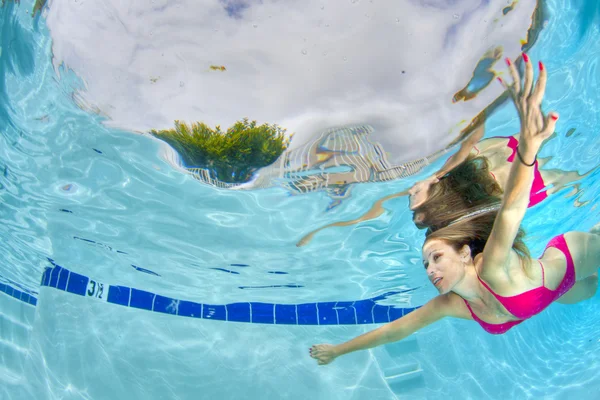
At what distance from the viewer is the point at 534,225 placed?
9.26 meters

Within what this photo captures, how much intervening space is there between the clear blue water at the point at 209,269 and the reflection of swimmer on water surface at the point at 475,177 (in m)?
0.20

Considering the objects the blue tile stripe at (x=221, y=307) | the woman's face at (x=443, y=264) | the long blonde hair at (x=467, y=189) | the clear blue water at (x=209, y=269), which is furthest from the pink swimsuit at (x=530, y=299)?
the blue tile stripe at (x=221, y=307)

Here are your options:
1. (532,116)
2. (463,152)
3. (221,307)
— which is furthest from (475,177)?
(221,307)

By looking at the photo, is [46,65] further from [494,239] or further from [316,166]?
[494,239]

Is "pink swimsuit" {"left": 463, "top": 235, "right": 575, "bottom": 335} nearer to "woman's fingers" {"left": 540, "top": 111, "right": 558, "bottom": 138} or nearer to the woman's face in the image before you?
the woman's face

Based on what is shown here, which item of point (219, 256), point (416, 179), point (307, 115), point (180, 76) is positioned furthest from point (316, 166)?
point (219, 256)

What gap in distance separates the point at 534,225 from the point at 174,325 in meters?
9.30

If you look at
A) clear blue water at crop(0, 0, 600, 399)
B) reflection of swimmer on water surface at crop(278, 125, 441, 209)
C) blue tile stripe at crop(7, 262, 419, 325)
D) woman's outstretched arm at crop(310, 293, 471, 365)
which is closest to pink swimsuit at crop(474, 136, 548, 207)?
clear blue water at crop(0, 0, 600, 399)

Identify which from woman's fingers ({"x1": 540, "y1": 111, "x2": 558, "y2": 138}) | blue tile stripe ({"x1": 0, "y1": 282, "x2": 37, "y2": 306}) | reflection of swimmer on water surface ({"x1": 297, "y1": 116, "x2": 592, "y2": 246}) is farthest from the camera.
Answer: blue tile stripe ({"x1": 0, "y1": 282, "x2": 37, "y2": 306})

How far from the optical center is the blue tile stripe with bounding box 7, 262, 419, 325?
1091 centimetres

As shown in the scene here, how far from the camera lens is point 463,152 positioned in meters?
5.42

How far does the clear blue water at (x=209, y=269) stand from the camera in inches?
231

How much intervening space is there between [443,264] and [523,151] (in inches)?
68.2

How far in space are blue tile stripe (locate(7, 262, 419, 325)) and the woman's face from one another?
23.5ft
